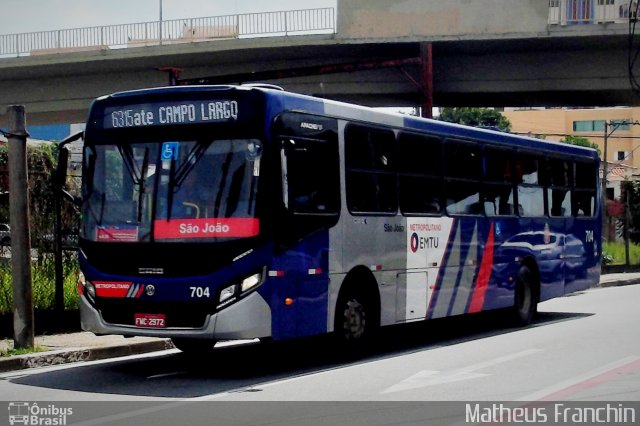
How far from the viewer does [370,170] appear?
13445 millimetres

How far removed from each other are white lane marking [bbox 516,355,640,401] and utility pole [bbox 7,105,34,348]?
21.3 ft

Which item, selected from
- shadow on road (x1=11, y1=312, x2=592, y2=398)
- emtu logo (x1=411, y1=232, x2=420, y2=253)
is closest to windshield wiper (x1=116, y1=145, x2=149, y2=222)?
shadow on road (x1=11, y1=312, x2=592, y2=398)

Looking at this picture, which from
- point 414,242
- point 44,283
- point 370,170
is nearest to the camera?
point 370,170

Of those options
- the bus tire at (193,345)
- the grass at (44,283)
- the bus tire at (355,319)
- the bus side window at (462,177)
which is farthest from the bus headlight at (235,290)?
the grass at (44,283)

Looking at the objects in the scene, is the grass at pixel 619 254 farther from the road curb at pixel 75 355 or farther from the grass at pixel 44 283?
the road curb at pixel 75 355

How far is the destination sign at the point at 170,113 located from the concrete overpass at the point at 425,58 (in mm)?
22192

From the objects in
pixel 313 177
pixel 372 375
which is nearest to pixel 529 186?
pixel 313 177

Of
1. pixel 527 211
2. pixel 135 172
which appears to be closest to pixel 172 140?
pixel 135 172

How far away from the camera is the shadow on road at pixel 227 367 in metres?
11.2

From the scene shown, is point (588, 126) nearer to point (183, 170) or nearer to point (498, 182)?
point (498, 182)

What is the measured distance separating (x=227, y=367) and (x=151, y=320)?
1784mm

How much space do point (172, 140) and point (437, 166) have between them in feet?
15.6

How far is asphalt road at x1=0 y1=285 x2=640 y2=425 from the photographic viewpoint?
33.7 feet

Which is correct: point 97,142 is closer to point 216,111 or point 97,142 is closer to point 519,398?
point 216,111
